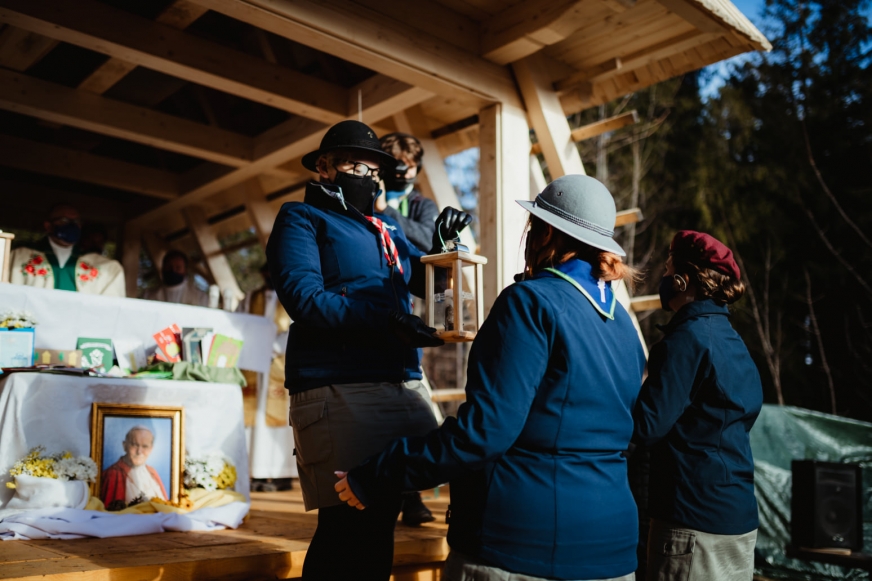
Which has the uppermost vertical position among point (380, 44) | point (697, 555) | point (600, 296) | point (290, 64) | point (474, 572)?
point (290, 64)

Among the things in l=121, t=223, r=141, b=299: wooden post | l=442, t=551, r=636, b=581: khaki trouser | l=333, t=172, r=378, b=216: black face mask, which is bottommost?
l=442, t=551, r=636, b=581: khaki trouser

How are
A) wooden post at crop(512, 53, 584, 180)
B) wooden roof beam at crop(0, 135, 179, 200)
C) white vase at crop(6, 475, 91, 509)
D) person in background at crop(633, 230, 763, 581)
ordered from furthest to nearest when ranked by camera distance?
wooden roof beam at crop(0, 135, 179, 200) → wooden post at crop(512, 53, 584, 180) → white vase at crop(6, 475, 91, 509) → person in background at crop(633, 230, 763, 581)

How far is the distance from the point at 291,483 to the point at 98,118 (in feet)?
10.0

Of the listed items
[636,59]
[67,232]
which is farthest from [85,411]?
[636,59]

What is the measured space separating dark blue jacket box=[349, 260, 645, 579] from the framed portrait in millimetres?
2397

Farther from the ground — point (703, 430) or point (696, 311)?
point (696, 311)

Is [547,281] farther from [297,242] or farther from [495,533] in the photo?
[297,242]

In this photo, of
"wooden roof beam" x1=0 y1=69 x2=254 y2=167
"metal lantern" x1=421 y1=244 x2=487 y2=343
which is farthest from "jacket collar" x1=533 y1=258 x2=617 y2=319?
"wooden roof beam" x1=0 y1=69 x2=254 y2=167

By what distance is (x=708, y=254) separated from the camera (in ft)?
8.91

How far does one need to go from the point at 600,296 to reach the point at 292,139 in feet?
14.6

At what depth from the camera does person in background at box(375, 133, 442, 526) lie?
3891 millimetres

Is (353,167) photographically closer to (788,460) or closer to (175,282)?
(175,282)

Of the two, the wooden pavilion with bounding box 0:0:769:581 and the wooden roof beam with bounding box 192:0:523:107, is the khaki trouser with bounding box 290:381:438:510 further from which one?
the wooden roof beam with bounding box 192:0:523:107

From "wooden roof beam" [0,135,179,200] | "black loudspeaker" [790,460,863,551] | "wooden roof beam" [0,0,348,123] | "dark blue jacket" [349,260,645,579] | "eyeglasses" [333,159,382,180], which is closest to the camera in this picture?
"dark blue jacket" [349,260,645,579]
